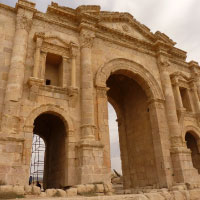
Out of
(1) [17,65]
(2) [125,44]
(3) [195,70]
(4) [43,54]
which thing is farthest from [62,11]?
(3) [195,70]

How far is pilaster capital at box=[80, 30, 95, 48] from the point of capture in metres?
11.8

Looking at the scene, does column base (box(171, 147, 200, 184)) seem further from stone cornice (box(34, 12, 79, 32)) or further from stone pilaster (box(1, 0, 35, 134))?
stone cornice (box(34, 12, 79, 32))

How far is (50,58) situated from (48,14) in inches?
104

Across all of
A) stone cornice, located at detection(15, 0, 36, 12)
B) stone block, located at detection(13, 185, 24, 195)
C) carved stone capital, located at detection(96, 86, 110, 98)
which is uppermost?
stone cornice, located at detection(15, 0, 36, 12)

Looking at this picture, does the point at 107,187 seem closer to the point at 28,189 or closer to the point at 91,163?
the point at 91,163

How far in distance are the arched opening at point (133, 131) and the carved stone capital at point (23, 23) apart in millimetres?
5895

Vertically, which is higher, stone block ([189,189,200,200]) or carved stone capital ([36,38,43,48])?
carved stone capital ([36,38,43,48])

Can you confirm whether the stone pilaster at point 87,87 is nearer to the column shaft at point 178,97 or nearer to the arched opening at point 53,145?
the arched opening at point 53,145

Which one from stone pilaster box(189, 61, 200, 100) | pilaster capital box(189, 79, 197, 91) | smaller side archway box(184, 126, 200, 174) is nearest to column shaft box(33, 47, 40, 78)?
smaller side archway box(184, 126, 200, 174)

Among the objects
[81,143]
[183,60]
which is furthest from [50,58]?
[183,60]

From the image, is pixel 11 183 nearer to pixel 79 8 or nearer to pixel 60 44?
pixel 60 44

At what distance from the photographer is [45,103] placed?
9617mm

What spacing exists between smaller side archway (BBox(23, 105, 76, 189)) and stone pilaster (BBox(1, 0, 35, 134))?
2.27 ft

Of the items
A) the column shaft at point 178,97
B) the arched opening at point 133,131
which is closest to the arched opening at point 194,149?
the column shaft at point 178,97
